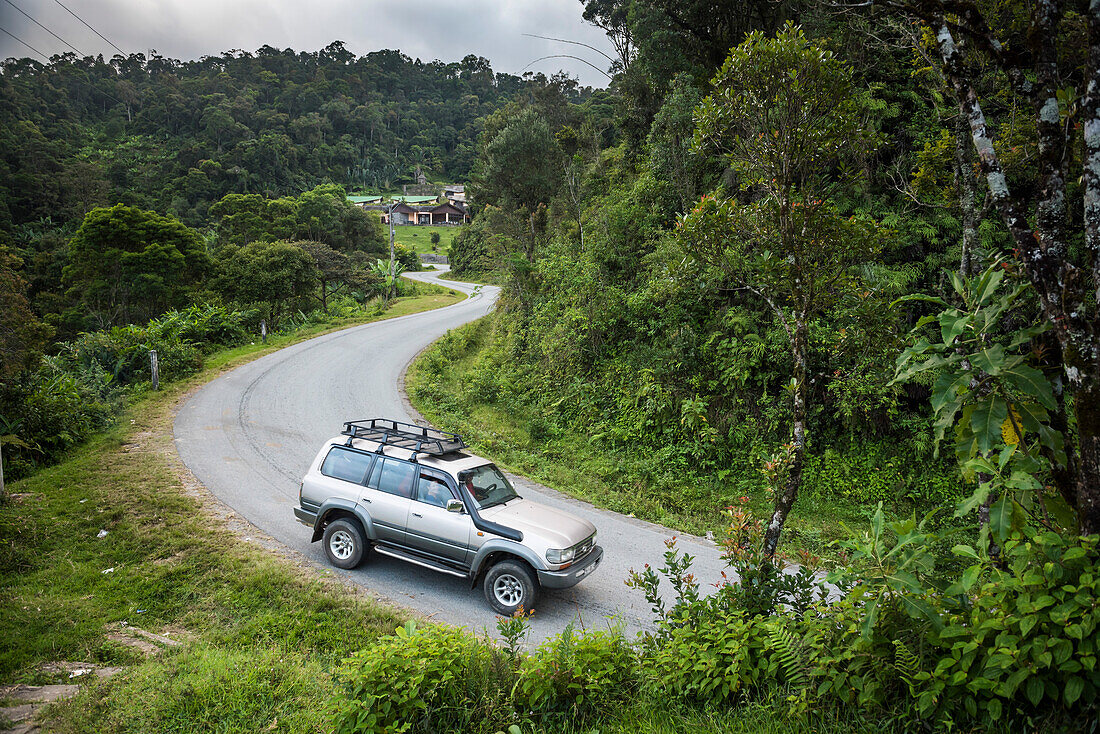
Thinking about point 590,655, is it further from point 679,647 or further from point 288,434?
point 288,434

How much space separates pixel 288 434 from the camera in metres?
13.1

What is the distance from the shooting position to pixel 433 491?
7215 millimetres

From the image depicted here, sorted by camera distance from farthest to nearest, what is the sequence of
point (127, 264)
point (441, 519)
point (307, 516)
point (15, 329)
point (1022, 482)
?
A: point (127, 264), point (15, 329), point (307, 516), point (441, 519), point (1022, 482)

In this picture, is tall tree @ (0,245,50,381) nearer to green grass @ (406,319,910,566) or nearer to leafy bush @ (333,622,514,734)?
green grass @ (406,319,910,566)

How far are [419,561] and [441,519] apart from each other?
65 centimetres

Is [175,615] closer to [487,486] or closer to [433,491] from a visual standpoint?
[433,491]

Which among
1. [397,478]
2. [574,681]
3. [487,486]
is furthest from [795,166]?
[397,478]

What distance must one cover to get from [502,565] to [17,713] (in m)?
4.32

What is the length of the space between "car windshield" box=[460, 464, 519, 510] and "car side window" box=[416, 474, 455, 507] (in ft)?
0.85

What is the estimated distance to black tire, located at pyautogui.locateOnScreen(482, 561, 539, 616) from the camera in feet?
21.3

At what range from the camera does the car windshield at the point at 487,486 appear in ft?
23.6

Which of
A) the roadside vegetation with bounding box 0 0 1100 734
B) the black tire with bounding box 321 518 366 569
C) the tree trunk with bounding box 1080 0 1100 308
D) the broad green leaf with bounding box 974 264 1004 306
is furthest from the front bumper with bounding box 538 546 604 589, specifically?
the tree trunk with bounding box 1080 0 1100 308

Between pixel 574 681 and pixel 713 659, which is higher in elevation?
pixel 713 659

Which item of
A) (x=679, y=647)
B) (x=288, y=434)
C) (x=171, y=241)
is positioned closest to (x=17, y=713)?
(x=679, y=647)
